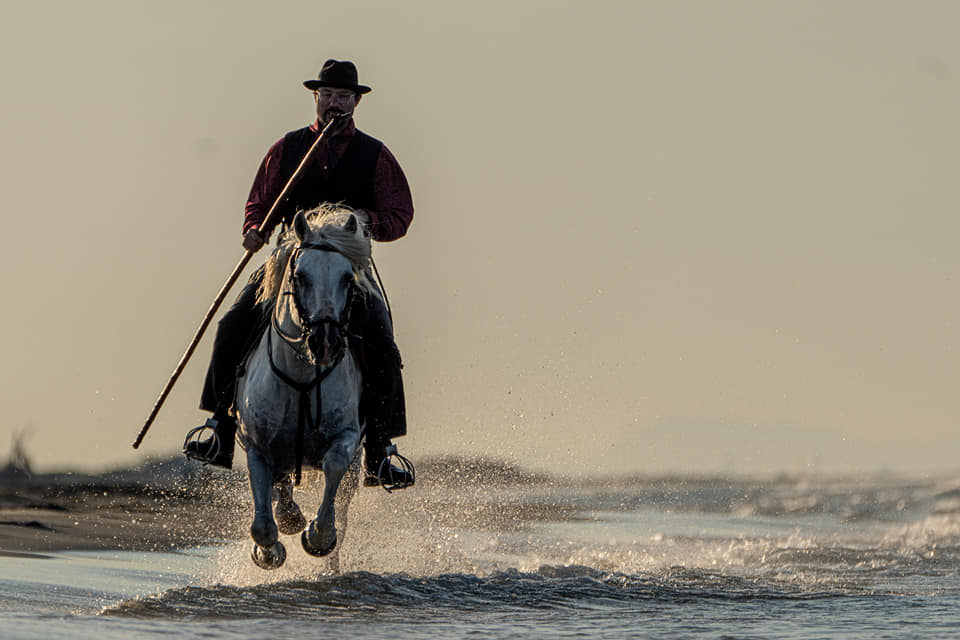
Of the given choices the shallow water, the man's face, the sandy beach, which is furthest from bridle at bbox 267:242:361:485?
the sandy beach

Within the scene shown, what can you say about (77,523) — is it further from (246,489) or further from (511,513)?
(511,513)

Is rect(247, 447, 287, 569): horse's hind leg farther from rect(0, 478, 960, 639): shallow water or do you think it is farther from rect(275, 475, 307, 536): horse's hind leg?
rect(275, 475, 307, 536): horse's hind leg

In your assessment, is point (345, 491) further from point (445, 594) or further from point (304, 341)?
point (304, 341)

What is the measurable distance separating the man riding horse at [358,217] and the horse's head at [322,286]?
0.78 meters

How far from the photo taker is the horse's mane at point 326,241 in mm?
10750

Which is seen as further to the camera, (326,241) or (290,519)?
(290,519)

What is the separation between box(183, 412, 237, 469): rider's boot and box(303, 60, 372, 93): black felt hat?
2.62 m

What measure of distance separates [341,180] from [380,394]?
1703 millimetres

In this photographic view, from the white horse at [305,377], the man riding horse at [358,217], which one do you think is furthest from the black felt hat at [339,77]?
the white horse at [305,377]

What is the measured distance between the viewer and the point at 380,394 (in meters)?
12.0

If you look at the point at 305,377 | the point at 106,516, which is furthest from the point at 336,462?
the point at 106,516

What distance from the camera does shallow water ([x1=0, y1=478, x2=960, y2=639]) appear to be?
35.2 feet

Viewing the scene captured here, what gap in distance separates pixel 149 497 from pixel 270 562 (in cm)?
1924

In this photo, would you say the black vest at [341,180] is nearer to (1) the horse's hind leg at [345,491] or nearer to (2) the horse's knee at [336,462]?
(1) the horse's hind leg at [345,491]
